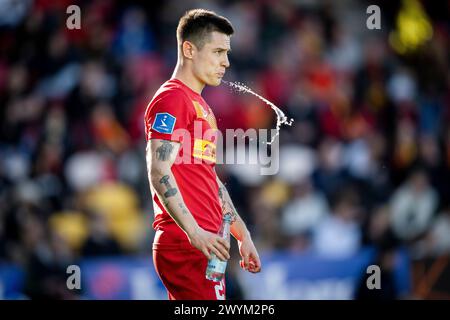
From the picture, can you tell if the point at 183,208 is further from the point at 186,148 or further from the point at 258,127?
the point at 258,127

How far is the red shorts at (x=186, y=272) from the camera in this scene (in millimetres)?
5352

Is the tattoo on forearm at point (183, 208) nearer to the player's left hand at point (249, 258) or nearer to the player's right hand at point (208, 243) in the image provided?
the player's right hand at point (208, 243)

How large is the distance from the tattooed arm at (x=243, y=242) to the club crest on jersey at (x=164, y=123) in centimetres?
63

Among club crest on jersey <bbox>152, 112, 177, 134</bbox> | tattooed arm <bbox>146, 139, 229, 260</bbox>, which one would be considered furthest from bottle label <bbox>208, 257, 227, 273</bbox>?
club crest on jersey <bbox>152, 112, 177, 134</bbox>

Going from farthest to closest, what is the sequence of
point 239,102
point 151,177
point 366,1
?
1. point 366,1
2. point 239,102
3. point 151,177

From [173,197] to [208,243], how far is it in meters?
0.32

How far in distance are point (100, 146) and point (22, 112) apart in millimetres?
1249

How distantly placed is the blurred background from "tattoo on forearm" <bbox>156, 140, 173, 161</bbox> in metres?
3.96

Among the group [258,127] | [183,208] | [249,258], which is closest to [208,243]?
[183,208]

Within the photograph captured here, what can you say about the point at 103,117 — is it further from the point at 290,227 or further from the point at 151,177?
the point at 151,177

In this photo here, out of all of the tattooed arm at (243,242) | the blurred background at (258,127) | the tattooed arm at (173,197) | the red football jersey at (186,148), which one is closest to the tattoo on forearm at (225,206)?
Answer: the tattooed arm at (243,242)

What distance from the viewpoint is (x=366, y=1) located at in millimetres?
12617

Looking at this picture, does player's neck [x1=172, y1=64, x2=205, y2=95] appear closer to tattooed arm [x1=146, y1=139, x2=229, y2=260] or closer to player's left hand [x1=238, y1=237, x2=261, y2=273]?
tattooed arm [x1=146, y1=139, x2=229, y2=260]

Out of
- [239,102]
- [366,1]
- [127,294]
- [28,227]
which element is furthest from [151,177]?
[366,1]
